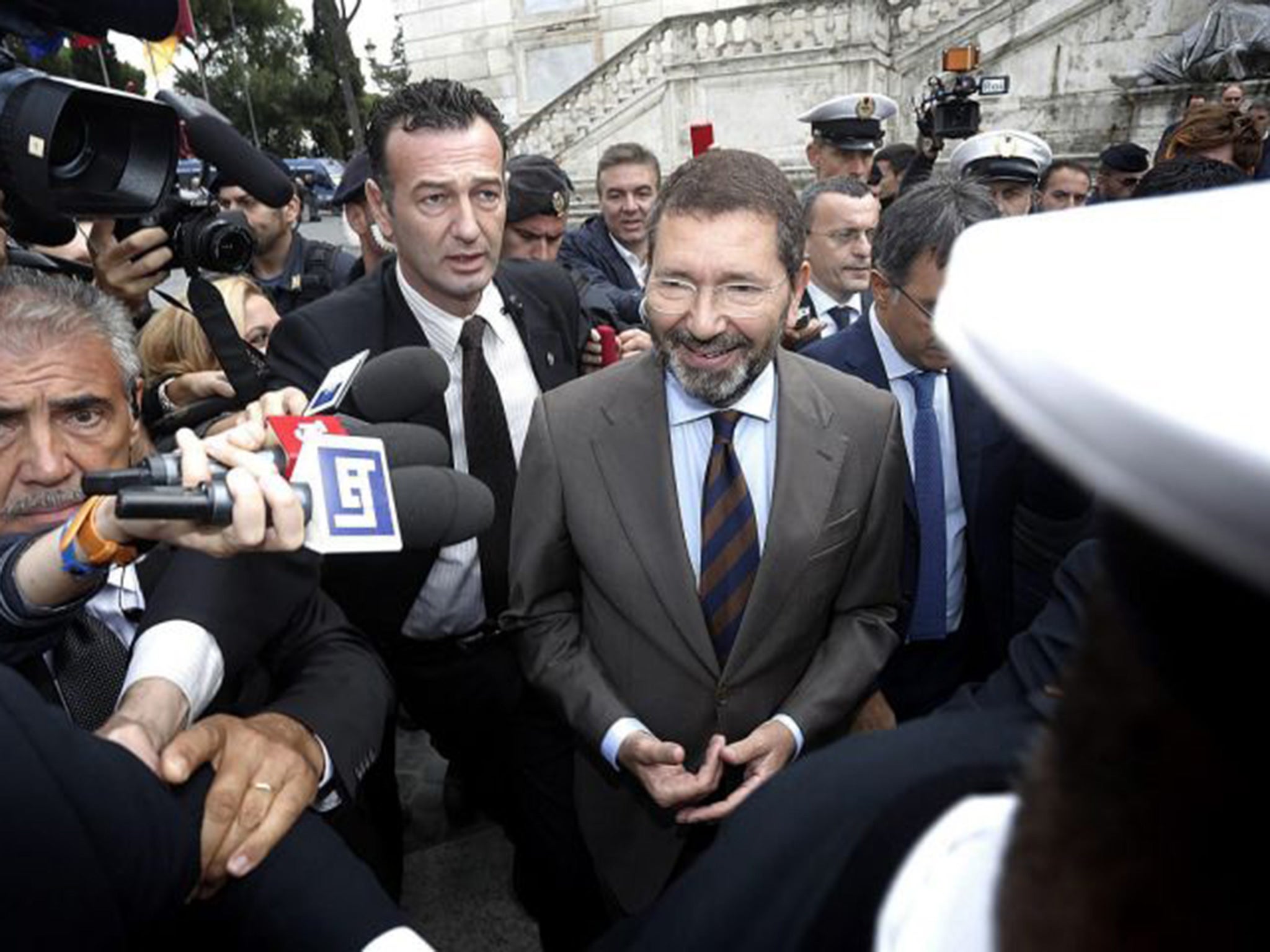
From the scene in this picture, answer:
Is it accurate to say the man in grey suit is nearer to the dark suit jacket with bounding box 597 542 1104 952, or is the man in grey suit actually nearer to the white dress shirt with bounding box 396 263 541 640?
the white dress shirt with bounding box 396 263 541 640

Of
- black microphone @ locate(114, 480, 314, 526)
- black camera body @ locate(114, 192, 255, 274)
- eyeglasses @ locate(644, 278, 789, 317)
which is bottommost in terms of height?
black microphone @ locate(114, 480, 314, 526)

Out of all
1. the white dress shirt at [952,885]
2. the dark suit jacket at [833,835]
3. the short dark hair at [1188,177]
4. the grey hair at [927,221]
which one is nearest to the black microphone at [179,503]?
the dark suit jacket at [833,835]

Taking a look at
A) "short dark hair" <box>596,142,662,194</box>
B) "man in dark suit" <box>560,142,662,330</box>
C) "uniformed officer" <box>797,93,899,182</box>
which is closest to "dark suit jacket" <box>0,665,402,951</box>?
"man in dark suit" <box>560,142,662,330</box>

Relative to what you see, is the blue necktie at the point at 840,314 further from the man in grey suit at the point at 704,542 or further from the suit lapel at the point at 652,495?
the suit lapel at the point at 652,495

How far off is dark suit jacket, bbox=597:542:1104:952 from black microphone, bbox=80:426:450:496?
2.35 feet

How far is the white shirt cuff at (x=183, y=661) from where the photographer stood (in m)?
1.23

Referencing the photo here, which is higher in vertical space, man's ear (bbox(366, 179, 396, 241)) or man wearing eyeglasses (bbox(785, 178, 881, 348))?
man's ear (bbox(366, 179, 396, 241))

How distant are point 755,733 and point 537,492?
2.31ft

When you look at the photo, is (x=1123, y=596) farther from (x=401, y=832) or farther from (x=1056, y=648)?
(x=401, y=832)

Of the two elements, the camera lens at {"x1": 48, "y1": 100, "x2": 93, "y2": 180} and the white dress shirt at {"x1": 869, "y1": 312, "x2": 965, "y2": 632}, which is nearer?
the camera lens at {"x1": 48, "y1": 100, "x2": 93, "y2": 180}

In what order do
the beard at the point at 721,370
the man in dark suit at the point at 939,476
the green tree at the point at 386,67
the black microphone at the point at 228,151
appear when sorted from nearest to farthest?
1. the beard at the point at 721,370
2. the black microphone at the point at 228,151
3. the man in dark suit at the point at 939,476
4. the green tree at the point at 386,67

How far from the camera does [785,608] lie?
1.84 metres

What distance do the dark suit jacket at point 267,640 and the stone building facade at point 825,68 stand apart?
531 inches

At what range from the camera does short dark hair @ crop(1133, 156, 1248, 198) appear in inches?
105
